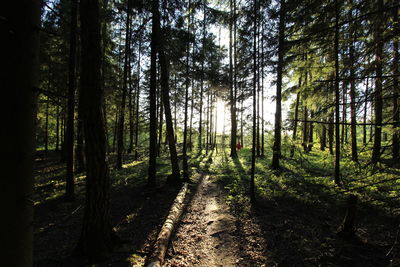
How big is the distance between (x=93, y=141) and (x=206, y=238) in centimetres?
381

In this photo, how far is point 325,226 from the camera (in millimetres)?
5082

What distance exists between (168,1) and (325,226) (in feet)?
34.4

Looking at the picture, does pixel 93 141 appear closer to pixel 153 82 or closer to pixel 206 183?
pixel 153 82

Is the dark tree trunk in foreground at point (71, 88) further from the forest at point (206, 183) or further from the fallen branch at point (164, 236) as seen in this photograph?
the fallen branch at point (164, 236)

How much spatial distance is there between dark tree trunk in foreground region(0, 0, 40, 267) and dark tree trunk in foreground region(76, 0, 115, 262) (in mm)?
2806

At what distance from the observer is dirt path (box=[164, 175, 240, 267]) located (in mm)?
4148

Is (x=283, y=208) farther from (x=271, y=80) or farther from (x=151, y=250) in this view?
(x=271, y=80)

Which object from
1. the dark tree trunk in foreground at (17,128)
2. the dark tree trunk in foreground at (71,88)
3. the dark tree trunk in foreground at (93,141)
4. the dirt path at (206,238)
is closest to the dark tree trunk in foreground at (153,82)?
the dirt path at (206,238)

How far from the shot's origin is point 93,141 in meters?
3.79

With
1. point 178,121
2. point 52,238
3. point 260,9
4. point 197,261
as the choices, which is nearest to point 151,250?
point 197,261

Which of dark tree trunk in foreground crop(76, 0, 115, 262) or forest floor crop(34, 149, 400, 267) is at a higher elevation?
dark tree trunk in foreground crop(76, 0, 115, 262)

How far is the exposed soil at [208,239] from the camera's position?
4129mm

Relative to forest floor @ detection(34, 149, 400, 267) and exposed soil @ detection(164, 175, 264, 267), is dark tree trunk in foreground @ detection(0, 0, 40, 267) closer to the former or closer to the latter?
forest floor @ detection(34, 149, 400, 267)

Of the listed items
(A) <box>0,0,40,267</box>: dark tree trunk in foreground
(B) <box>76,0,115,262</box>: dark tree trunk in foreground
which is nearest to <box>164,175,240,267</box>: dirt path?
(B) <box>76,0,115,262</box>: dark tree trunk in foreground
